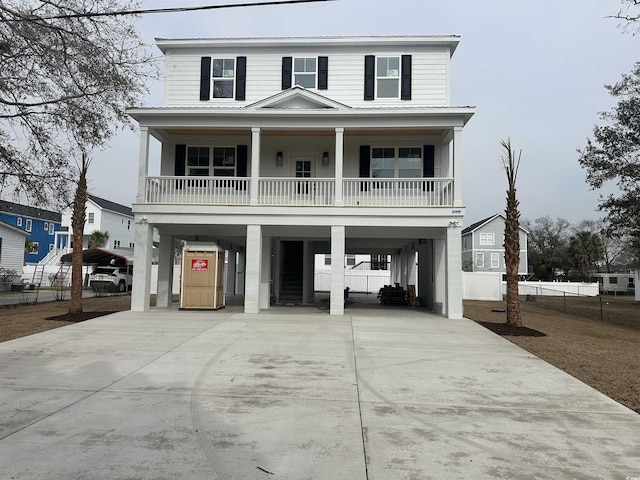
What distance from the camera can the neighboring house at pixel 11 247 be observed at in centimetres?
3247

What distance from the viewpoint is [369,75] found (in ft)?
56.4

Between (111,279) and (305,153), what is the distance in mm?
16614

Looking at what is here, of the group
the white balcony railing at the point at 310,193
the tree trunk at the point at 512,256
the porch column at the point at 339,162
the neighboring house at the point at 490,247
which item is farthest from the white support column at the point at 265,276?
the neighboring house at the point at 490,247

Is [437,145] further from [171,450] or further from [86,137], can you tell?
[171,450]

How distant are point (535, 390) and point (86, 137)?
13462 mm

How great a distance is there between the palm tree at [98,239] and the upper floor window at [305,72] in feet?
110

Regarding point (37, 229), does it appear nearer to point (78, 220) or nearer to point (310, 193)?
point (78, 220)

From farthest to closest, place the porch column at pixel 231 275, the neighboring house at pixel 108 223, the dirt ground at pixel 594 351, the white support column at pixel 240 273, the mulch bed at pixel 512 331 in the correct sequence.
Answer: the neighboring house at pixel 108 223
the white support column at pixel 240 273
the porch column at pixel 231 275
the mulch bed at pixel 512 331
the dirt ground at pixel 594 351

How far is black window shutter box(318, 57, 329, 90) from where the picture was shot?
57.0 feet

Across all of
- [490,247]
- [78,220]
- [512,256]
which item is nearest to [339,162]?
[512,256]

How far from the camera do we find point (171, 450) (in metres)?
4.27

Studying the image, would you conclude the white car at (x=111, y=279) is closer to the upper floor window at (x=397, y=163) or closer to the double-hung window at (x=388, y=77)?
the upper floor window at (x=397, y=163)

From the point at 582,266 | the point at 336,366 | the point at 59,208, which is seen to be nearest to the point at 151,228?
the point at 59,208

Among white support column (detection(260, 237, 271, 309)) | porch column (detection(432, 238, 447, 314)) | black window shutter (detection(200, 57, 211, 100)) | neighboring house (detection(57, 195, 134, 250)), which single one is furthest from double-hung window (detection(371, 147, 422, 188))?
neighboring house (detection(57, 195, 134, 250))
